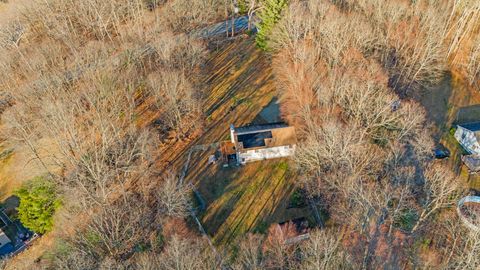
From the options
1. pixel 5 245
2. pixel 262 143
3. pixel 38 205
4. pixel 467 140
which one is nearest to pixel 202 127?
pixel 262 143

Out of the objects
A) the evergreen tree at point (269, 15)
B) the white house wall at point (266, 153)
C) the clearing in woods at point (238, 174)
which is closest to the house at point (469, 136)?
the white house wall at point (266, 153)

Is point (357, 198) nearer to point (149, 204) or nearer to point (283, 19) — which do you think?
point (149, 204)

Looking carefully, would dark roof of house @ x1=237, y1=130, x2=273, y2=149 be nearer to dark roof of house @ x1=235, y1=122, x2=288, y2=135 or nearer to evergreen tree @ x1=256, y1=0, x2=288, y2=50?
dark roof of house @ x1=235, y1=122, x2=288, y2=135

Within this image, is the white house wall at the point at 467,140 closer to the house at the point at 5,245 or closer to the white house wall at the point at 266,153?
the white house wall at the point at 266,153

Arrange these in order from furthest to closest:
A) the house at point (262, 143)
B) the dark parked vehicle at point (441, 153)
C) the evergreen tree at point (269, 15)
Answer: the evergreen tree at point (269, 15) → the dark parked vehicle at point (441, 153) → the house at point (262, 143)

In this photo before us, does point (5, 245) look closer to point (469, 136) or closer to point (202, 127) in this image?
point (202, 127)

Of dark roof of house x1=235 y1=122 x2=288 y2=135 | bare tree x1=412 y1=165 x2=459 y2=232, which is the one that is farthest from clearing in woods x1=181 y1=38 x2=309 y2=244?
bare tree x1=412 y1=165 x2=459 y2=232
